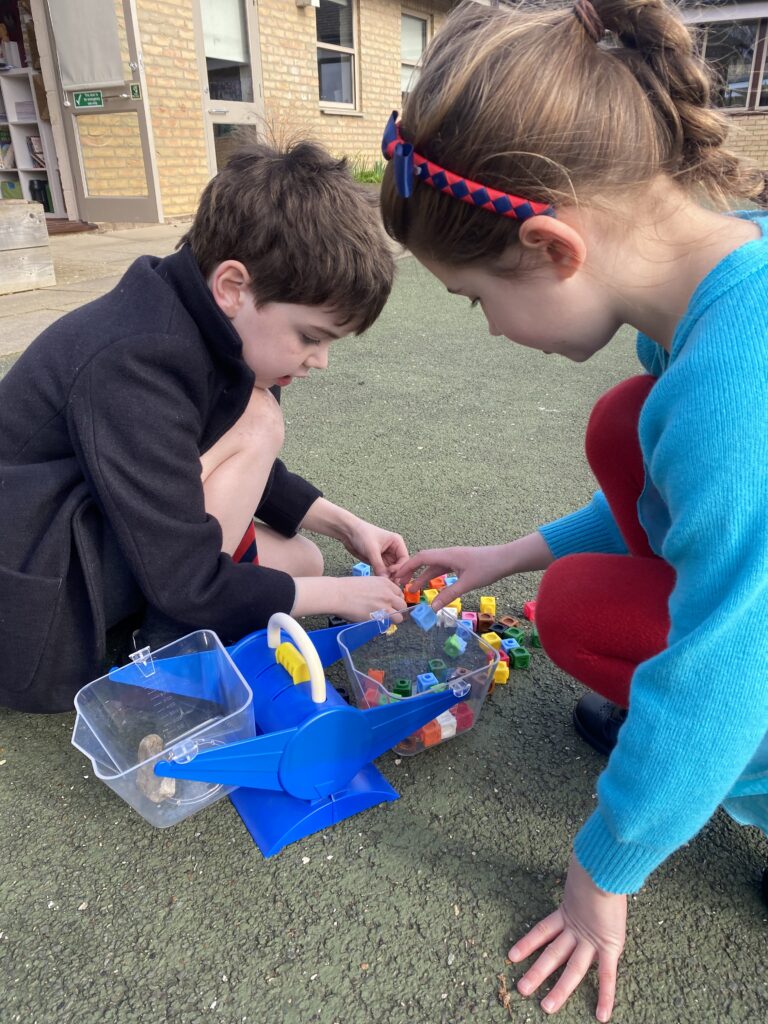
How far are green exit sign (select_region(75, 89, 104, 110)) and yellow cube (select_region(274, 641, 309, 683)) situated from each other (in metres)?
6.60

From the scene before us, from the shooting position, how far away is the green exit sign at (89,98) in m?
6.27

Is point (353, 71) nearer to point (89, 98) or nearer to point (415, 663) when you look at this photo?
point (89, 98)

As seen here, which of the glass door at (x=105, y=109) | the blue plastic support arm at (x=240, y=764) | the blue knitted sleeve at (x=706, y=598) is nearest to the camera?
the blue knitted sleeve at (x=706, y=598)

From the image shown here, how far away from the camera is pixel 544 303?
0.92 meters

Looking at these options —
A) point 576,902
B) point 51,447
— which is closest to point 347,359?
point 51,447

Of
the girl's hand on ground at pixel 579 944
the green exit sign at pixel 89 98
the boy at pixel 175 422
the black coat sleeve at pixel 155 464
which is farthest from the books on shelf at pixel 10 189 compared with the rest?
the girl's hand on ground at pixel 579 944

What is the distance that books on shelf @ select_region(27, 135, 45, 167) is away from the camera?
7090 millimetres

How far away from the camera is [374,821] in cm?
116

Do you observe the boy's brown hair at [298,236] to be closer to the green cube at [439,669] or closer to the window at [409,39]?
the green cube at [439,669]

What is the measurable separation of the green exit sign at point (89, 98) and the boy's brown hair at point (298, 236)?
236 inches

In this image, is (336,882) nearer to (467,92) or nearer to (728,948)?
(728,948)

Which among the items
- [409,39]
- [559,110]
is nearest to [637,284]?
[559,110]

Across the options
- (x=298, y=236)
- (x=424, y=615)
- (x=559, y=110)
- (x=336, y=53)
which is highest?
(x=559, y=110)

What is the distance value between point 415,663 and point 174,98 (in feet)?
21.9
